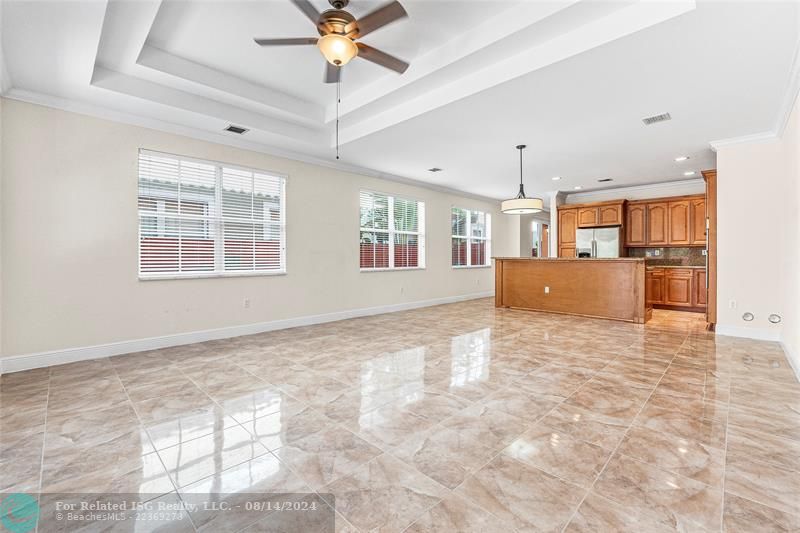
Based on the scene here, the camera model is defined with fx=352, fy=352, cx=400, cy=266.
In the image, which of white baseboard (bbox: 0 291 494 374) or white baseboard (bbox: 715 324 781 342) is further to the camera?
white baseboard (bbox: 715 324 781 342)

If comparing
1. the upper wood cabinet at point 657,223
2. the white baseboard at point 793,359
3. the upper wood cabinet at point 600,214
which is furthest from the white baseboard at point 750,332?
the upper wood cabinet at point 600,214

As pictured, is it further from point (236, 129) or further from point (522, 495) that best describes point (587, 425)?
point (236, 129)

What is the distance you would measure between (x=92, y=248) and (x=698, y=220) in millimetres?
9711

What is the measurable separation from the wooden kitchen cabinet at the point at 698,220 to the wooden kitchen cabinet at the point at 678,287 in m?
0.68

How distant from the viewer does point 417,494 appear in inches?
62.2

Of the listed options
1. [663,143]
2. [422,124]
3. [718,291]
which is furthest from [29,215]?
[718,291]

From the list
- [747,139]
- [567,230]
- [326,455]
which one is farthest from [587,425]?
[567,230]

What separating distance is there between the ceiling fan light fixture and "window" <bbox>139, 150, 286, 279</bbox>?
114 inches

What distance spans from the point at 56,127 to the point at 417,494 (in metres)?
4.80

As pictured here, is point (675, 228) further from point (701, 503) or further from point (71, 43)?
point (71, 43)

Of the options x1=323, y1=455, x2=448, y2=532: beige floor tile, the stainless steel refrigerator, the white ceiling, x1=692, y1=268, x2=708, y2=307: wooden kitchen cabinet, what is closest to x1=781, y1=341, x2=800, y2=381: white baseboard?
the white ceiling

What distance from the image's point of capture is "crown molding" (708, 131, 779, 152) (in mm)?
4375

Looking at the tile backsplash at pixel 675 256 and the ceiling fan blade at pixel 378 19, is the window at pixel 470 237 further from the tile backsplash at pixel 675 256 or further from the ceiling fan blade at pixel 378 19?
the ceiling fan blade at pixel 378 19

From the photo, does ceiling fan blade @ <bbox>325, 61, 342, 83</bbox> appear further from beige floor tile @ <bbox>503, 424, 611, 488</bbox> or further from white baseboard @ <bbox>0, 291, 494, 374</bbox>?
white baseboard @ <bbox>0, 291, 494, 374</bbox>
